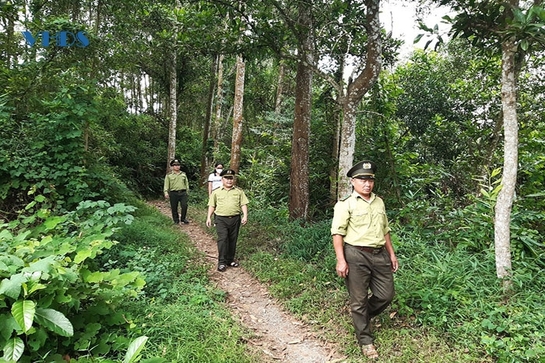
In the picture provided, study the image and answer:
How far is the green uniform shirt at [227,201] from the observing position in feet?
18.6

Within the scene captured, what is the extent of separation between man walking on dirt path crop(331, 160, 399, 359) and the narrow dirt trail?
1.71ft

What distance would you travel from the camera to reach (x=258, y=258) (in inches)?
232

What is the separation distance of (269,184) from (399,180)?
12.2ft

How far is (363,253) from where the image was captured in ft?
11.1

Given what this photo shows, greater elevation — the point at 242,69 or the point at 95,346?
the point at 242,69

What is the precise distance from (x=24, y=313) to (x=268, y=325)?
8.87ft

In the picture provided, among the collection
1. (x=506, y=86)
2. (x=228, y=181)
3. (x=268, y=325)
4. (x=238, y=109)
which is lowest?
(x=268, y=325)

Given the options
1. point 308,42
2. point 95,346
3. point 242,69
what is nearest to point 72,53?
point 242,69

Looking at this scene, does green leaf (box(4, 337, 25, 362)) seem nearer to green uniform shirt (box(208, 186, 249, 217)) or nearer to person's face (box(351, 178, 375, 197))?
person's face (box(351, 178, 375, 197))

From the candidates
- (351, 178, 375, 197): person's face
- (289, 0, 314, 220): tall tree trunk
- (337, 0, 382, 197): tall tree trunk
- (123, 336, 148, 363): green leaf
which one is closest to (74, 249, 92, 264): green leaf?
(123, 336, 148, 363): green leaf

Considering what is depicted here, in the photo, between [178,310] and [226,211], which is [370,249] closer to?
[178,310]

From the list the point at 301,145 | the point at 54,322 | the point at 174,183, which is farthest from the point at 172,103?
the point at 54,322

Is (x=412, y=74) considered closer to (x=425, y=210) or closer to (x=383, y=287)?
(x=425, y=210)

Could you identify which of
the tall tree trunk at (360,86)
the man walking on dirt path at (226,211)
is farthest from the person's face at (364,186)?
the man walking on dirt path at (226,211)
